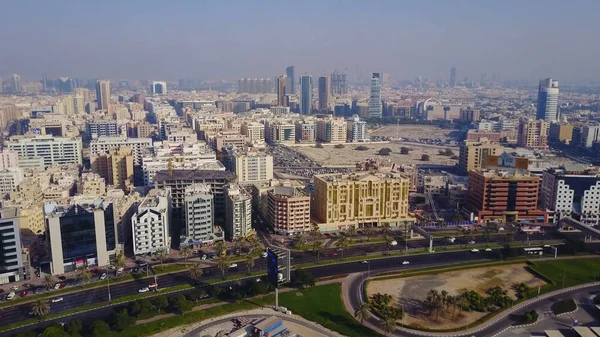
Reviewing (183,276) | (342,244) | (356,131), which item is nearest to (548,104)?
(356,131)

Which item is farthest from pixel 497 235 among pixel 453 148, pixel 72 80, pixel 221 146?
pixel 72 80

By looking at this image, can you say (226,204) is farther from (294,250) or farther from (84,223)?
(84,223)

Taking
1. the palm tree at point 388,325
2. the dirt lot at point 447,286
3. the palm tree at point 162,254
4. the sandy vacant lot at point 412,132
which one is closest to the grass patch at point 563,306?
the dirt lot at point 447,286

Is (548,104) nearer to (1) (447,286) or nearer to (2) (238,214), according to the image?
(1) (447,286)

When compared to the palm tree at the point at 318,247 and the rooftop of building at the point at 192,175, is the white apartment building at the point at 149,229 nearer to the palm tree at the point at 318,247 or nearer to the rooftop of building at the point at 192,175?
the rooftop of building at the point at 192,175

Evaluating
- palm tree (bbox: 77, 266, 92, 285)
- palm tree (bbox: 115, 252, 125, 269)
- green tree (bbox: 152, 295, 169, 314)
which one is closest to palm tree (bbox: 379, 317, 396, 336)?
green tree (bbox: 152, 295, 169, 314)

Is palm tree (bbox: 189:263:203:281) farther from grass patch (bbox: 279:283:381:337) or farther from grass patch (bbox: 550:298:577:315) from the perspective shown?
grass patch (bbox: 550:298:577:315)
